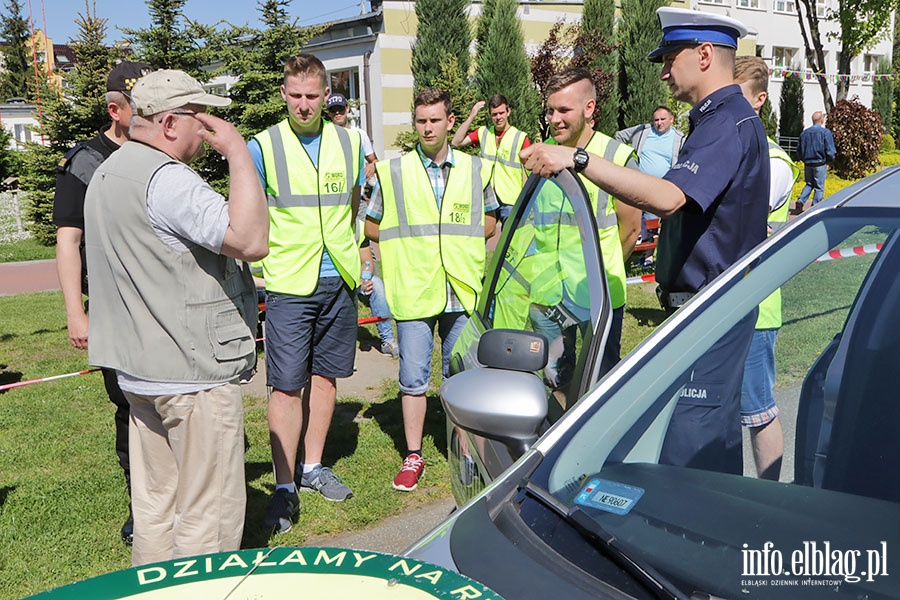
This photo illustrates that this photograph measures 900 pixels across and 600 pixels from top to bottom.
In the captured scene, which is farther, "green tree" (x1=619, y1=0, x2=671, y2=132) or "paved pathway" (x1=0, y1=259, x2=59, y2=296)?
"green tree" (x1=619, y1=0, x2=671, y2=132)

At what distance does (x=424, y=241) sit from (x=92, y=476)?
2421mm

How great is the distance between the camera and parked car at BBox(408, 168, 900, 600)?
4.83 ft

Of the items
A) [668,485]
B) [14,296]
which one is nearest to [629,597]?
[668,485]

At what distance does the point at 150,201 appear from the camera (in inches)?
115

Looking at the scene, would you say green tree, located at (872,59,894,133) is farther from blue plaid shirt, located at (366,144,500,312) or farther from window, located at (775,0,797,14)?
blue plaid shirt, located at (366,144,500,312)

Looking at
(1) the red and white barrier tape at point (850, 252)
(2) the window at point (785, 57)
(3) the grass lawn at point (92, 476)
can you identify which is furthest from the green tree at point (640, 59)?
(1) the red and white barrier tape at point (850, 252)

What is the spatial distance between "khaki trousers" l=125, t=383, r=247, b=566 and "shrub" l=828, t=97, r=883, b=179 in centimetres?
2604

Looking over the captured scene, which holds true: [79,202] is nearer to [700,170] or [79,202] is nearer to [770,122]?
[700,170]

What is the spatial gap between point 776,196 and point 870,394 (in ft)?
10.1

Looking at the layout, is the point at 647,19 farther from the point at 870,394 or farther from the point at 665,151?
the point at 870,394

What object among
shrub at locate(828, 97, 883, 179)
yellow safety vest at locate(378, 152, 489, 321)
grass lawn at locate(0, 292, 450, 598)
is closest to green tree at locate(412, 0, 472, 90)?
shrub at locate(828, 97, 883, 179)

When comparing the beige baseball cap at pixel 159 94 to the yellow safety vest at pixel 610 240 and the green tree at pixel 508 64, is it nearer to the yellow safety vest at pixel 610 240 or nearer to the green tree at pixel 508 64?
the yellow safety vest at pixel 610 240

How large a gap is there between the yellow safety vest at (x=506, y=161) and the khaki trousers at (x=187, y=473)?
5.01 metres

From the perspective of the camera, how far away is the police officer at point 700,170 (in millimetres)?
2662
